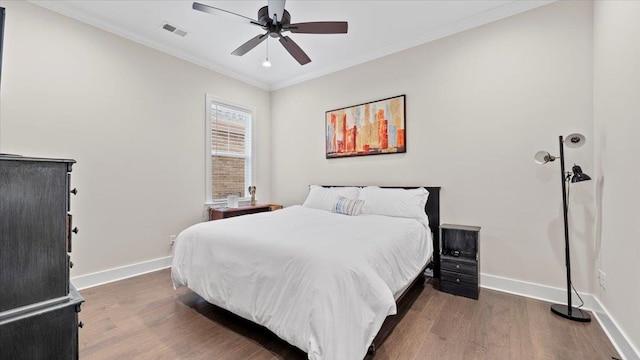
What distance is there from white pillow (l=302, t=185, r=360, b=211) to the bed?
2.13 feet

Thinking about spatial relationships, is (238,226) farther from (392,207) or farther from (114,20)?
(114,20)

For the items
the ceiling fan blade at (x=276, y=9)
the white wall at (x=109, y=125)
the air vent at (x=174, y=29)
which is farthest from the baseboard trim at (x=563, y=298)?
the air vent at (x=174, y=29)

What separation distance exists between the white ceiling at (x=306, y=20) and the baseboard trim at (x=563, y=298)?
284cm

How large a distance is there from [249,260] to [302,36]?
2.82m

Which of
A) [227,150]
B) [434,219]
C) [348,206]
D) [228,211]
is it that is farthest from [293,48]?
[434,219]

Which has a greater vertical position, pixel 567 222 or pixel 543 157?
pixel 543 157

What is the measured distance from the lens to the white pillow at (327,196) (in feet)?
11.9

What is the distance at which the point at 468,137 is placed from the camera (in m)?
3.03

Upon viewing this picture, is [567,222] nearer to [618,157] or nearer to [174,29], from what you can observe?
[618,157]

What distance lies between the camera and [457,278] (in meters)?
2.70

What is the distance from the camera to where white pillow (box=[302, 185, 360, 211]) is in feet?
11.9

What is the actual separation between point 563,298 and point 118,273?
15.5 ft

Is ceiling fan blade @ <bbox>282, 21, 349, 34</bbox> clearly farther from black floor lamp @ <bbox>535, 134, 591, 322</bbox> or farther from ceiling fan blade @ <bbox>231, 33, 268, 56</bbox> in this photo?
black floor lamp @ <bbox>535, 134, 591, 322</bbox>

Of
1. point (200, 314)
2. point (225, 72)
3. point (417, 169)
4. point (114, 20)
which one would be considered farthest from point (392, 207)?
point (114, 20)
